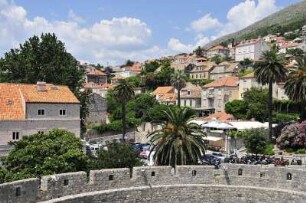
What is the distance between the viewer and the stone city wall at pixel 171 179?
57.4ft

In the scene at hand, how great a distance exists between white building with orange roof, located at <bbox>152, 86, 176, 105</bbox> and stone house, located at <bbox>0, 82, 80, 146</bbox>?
172 feet

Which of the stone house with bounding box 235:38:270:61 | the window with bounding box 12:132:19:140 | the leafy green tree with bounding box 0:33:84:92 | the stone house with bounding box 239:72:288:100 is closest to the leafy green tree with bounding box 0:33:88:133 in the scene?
the leafy green tree with bounding box 0:33:84:92

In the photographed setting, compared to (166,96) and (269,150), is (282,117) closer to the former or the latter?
(269,150)

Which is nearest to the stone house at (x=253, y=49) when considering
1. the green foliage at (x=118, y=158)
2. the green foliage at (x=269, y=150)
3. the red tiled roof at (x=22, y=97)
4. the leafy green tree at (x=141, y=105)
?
the leafy green tree at (x=141, y=105)

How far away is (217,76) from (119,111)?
1974 inches

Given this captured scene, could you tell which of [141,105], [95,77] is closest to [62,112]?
[141,105]

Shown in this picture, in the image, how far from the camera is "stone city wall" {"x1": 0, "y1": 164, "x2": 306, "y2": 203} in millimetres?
17500

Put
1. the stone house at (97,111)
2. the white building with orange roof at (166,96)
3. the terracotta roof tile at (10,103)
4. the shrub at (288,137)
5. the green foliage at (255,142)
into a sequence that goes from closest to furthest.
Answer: the terracotta roof tile at (10,103), the shrub at (288,137), the green foliage at (255,142), the stone house at (97,111), the white building with orange roof at (166,96)

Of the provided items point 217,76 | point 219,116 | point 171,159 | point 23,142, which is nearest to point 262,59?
point 219,116

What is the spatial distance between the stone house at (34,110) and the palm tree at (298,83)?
77.9 feet

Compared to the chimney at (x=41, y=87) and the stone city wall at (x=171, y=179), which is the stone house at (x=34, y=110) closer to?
the chimney at (x=41, y=87)

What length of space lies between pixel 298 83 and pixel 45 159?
107 feet

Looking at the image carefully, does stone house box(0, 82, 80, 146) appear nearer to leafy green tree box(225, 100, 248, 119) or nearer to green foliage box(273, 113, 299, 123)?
green foliage box(273, 113, 299, 123)

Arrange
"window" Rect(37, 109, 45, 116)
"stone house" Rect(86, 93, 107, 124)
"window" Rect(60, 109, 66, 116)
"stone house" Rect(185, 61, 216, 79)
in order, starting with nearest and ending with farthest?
"window" Rect(37, 109, 45, 116), "window" Rect(60, 109, 66, 116), "stone house" Rect(86, 93, 107, 124), "stone house" Rect(185, 61, 216, 79)
